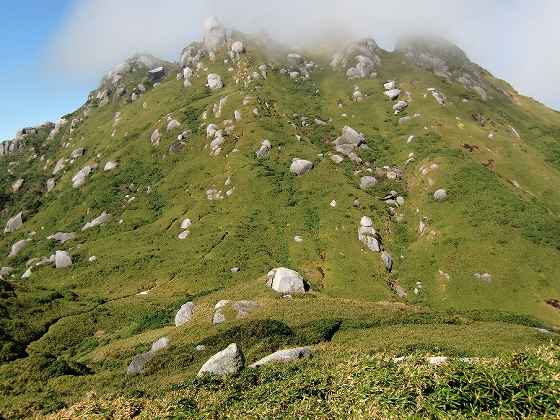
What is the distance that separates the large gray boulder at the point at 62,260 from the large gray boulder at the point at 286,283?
7181 cm

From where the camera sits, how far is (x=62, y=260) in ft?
401

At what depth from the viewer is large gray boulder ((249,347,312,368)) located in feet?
134

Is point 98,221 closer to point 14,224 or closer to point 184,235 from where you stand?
point 184,235

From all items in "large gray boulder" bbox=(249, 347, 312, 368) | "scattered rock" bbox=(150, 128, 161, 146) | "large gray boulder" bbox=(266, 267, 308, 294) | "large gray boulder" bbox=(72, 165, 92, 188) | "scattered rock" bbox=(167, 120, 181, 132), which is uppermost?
"scattered rock" bbox=(167, 120, 181, 132)

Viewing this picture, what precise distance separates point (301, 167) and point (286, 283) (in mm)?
65193

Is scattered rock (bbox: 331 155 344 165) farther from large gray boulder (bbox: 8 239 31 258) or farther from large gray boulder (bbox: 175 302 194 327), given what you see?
large gray boulder (bbox: 8 239 31 258)

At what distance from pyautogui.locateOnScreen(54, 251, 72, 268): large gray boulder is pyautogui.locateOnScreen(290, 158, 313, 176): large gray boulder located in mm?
71346

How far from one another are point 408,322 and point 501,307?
4207 cm

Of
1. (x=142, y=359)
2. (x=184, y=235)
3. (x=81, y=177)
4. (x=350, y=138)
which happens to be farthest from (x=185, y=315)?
(x=81, y=177)

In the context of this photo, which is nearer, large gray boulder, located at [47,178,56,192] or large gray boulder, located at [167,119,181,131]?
large gray boulder, located at [167,119,181,131]

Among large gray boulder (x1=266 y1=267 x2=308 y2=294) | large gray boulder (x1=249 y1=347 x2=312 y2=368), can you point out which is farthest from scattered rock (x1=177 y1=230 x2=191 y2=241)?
large gray boulder (x1=249 y1=347 x2=312 y2=368)

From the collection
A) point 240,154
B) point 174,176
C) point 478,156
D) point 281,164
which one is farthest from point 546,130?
point 174,176

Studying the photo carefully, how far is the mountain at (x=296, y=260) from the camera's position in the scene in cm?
2762

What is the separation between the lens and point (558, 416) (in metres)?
15.5
